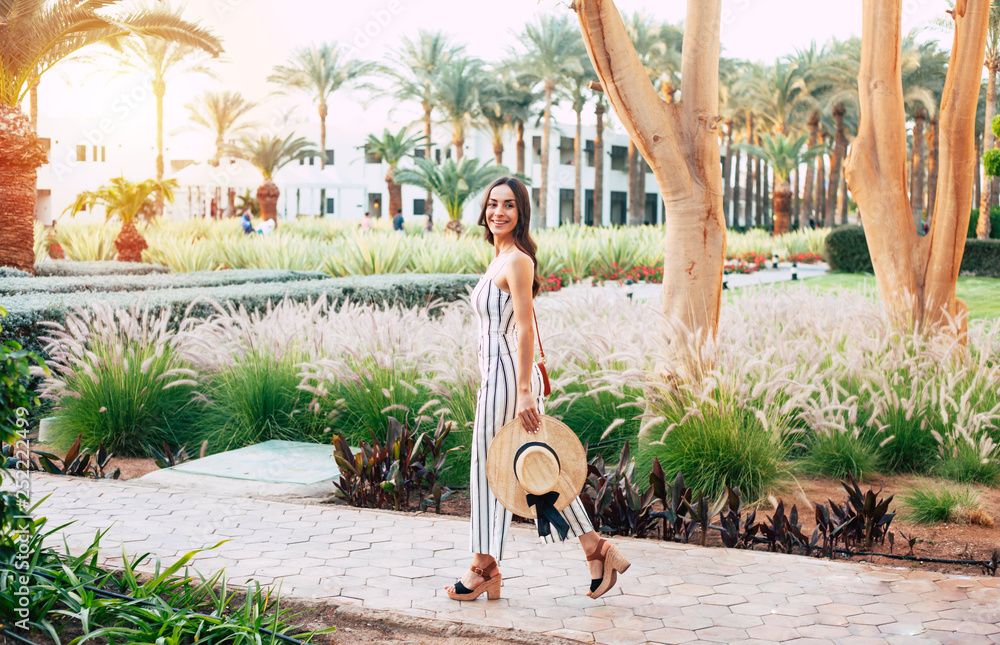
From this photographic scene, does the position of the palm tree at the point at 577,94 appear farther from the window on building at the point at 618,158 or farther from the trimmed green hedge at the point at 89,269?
the trimmed green hedge at the point at 89,269

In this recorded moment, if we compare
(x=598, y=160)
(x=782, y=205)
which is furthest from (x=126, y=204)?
(x=598, y=160)

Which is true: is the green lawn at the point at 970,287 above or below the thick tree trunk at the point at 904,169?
below

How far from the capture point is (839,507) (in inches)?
173

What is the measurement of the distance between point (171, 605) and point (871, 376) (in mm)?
4440

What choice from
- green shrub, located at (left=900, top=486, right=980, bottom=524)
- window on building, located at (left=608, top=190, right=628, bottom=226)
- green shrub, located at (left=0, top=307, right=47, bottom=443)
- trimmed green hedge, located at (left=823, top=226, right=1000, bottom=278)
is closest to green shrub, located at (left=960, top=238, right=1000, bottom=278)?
trimmed green hedge, located at (left=823, top=226, right=1000, bottom=278)

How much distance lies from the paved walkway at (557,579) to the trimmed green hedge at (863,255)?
19.9 m

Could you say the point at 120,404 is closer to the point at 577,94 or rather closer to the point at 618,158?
the point at 577,94

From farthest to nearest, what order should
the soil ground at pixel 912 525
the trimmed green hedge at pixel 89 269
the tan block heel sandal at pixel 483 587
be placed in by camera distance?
the trimmed green hedge at pixel 89 269 → the soil ground at pixel 912 525 → the tan block heel sandal at pixel 483 587

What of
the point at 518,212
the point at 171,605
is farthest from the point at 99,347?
the point at 518,212

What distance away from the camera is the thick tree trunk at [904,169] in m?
7.14

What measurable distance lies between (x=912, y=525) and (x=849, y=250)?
1974 cm

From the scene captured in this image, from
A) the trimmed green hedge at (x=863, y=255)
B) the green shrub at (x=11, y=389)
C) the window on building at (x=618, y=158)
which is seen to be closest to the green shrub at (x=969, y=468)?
the green shrub at (x=11, y=389)

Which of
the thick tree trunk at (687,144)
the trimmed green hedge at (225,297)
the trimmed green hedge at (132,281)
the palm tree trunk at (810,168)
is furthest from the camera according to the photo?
the palm tree trunk at (810,168)

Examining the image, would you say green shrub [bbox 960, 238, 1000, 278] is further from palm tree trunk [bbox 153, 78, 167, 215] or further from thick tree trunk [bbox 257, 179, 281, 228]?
palm tree trunk [bbox 153, 78, 167, 215]
